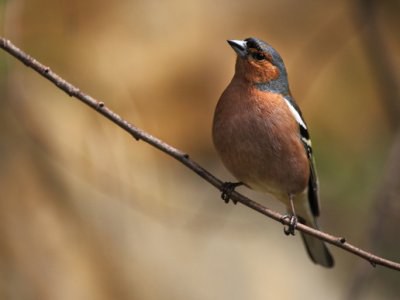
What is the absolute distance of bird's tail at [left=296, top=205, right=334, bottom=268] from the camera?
5746 millimetres

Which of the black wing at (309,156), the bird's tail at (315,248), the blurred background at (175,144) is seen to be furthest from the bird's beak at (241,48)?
the blurred background at (175,144)

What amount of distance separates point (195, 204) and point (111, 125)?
122 centimetres

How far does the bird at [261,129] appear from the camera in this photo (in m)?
4.95

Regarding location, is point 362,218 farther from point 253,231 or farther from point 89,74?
point 89,74

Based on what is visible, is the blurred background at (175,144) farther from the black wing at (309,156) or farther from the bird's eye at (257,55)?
the bird's eye at (257,55)

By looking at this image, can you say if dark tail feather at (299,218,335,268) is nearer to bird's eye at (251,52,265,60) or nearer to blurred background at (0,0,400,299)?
blurred background at (0,0,400,299)

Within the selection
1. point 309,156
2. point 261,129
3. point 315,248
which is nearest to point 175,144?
point 315,248

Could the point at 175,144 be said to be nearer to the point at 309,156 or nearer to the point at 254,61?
the point at 309,156

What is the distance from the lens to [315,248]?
580 cm

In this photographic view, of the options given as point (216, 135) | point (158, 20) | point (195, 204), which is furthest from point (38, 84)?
point (216, 135)

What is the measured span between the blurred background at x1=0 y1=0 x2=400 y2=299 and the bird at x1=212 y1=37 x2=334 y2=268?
72.2 inches

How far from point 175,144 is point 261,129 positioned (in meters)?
3.31

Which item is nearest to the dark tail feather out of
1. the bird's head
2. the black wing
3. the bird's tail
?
the bird's tail

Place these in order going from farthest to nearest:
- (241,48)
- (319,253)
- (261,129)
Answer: (319,253) < (241,48) < (261,129)
